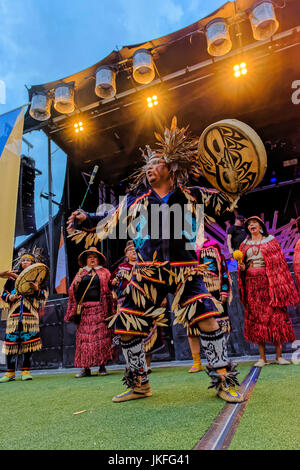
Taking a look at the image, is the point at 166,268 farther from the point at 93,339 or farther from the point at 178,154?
the point at 93,339

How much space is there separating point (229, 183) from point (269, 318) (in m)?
2.15

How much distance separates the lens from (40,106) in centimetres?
820

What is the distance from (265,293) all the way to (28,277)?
3339mm

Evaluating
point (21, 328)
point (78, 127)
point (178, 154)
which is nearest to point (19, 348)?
point (21, 328)

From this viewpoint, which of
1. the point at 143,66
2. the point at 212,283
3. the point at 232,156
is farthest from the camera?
the point at 143,66

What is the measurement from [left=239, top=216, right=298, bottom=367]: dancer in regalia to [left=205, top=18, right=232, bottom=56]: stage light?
17.0 feet

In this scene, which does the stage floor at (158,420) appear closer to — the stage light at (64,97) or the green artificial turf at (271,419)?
the green artificial turf at (271,419)

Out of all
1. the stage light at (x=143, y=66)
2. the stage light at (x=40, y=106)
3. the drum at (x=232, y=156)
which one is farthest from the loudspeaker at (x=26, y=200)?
the drum at (x=232, y=156)

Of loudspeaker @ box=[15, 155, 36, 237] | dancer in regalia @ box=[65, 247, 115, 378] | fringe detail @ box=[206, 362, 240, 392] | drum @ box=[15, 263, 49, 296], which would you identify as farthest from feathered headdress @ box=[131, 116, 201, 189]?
loudspeaker @ box=[15, 155, 36, 237]

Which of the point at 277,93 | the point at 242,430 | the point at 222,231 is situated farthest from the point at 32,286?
the point at 277,93

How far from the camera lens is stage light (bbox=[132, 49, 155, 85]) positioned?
23.8ft

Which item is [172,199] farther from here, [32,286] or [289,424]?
[32,286]

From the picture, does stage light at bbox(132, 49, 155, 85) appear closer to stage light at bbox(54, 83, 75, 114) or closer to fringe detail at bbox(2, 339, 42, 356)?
stage light at bbox(54, 83, 75, 114)

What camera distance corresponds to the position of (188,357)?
4.91 m
